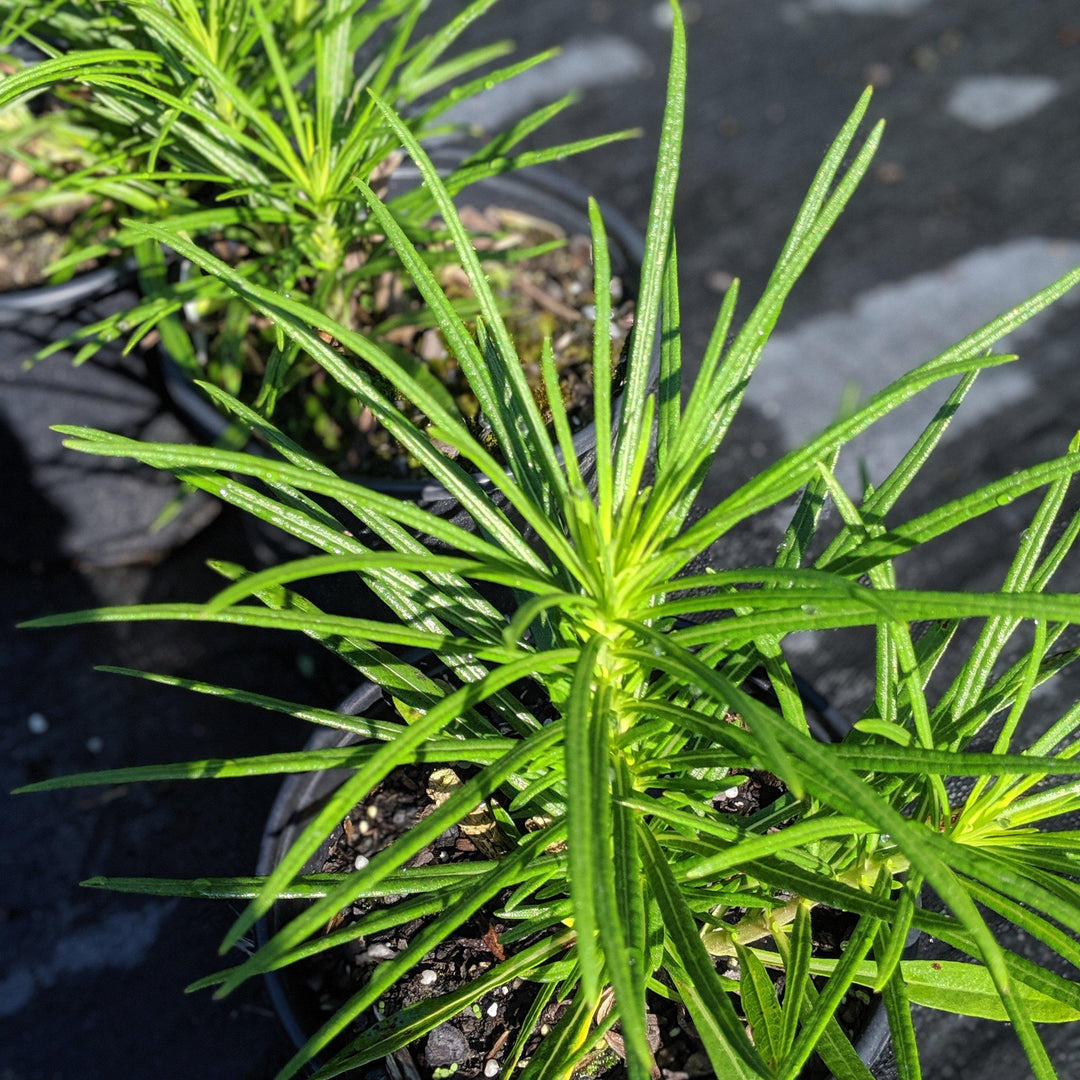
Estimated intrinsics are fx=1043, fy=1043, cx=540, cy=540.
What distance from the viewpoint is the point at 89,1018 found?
129cm

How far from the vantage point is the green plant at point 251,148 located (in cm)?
108

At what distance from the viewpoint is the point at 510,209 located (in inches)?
59.5

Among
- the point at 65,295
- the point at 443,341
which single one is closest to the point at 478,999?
the point at 443,341

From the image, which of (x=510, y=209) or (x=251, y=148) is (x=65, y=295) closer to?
(x=251, y=148)

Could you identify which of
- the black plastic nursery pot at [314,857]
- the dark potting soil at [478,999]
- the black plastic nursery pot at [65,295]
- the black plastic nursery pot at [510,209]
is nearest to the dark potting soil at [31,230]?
the black plastic nursery pot at [65,295]

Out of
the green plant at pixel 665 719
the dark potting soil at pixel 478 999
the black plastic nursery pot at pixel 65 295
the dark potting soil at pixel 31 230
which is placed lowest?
the dark potting soil at pixel 478 999

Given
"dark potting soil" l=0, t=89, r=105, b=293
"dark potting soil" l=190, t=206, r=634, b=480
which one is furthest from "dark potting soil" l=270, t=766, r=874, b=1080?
"dark potting soil" l=0, t=89, r=105, b=293

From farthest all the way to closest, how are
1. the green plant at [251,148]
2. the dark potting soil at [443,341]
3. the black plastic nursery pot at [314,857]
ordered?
the dark potting soil at [443,341] < the green plant at [251,148] < the black plastic nursery pot at [314,857]

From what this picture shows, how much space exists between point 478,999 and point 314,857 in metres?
0.19

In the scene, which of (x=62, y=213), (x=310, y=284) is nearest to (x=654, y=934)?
(x=310, y=284)

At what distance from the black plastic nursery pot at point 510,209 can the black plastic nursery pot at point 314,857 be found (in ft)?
0.80

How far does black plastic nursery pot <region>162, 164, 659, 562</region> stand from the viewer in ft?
3.70

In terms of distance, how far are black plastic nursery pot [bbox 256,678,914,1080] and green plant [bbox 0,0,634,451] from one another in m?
0.33

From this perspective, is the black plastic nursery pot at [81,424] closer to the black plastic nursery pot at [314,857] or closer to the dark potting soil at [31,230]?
the dark potting soil at [31,230]
